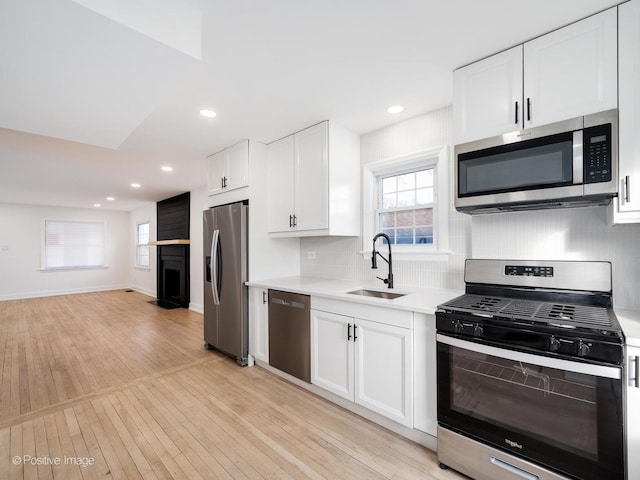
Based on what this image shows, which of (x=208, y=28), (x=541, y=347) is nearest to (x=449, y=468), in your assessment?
(x=541, y=347)

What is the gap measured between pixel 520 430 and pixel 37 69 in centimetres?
291

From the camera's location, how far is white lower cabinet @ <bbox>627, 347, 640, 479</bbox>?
1.22 metres

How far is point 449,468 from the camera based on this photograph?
68.1 inches

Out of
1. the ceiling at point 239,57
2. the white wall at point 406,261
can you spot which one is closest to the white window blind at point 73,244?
the ceiling at point 239,57

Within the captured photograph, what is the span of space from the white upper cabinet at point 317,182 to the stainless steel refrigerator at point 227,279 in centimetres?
43

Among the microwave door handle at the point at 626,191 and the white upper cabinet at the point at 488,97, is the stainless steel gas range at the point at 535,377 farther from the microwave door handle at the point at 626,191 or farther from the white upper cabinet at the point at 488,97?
the white upper cabinet at the point at 488,97

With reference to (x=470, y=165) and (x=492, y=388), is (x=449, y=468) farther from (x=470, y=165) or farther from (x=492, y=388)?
(x=470, y=165)

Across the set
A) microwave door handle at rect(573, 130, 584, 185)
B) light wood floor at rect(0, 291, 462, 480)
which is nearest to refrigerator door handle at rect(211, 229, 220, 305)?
light wood floor at rect(0, 291, 462, 480)

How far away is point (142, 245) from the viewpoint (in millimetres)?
8531

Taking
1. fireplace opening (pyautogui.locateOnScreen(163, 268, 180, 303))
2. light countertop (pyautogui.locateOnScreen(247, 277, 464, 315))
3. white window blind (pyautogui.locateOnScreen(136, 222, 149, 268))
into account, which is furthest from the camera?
white window blind (pyautogui.locateOnScreen(136, 222, 149, 268))

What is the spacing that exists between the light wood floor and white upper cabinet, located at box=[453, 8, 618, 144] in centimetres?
210

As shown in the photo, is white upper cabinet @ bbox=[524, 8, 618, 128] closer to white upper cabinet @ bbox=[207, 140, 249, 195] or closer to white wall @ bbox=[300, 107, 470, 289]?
white wall @ bbox=[300, 107, 470, 289]

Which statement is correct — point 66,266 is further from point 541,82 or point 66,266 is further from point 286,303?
point 541,82

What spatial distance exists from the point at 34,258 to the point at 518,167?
10.5 metres
